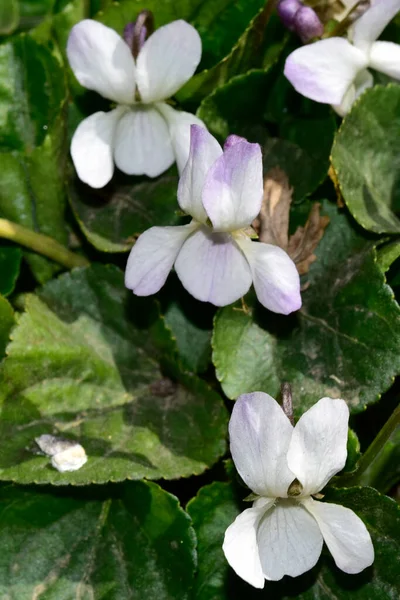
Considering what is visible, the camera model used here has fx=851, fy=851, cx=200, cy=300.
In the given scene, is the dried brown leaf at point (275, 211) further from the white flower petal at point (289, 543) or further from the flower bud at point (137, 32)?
the white flower petal at point (289, 543)

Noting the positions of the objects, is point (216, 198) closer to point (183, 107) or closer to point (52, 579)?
point (183, 107)

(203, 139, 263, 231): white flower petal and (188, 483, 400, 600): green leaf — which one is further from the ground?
(203, 139, 263, 231): white flower petal

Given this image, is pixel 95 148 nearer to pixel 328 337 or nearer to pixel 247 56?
pixel 247 56

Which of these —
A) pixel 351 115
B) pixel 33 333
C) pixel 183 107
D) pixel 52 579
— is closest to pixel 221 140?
pixel 183 107

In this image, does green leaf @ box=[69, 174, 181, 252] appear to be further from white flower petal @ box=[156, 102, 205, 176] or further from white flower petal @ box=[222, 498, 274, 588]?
white flower petal @ box=[222, 498, 274, 588]

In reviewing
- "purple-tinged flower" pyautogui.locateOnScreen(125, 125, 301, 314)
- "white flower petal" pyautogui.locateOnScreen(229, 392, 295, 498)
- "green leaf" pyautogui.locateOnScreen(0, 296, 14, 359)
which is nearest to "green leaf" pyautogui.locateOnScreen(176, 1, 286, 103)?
"purple-tinged flower" pyautogui.locateOnScreen(125, 125, 301, 314)

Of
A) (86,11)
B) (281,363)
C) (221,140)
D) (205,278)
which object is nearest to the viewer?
(205,278)

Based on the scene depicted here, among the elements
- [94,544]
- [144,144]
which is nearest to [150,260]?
[144,144]
